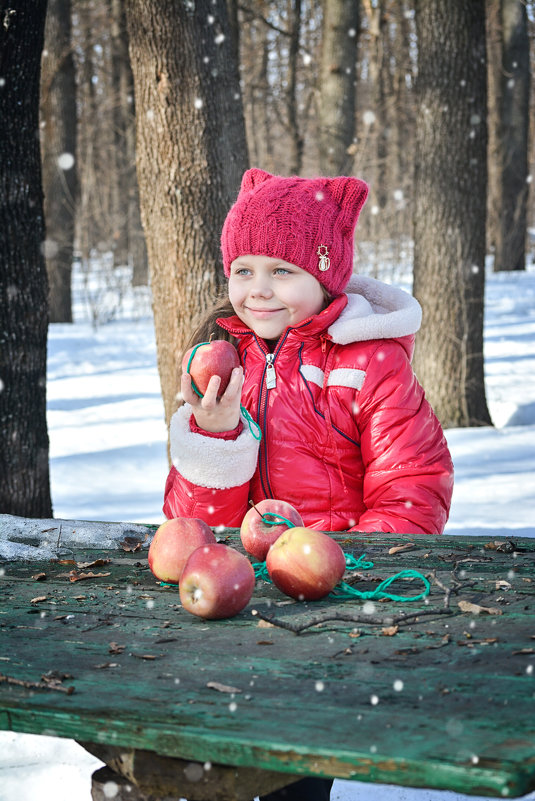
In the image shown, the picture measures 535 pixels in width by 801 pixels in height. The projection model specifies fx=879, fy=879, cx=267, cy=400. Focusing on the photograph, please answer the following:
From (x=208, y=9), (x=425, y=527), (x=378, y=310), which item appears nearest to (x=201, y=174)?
(x=208, y=9)

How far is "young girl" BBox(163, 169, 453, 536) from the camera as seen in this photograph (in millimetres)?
2840

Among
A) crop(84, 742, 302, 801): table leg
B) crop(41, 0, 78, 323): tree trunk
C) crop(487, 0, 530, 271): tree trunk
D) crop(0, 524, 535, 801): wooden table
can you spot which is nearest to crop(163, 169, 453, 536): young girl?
crop(0, 524, 535, 801): wooden table

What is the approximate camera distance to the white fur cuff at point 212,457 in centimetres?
270

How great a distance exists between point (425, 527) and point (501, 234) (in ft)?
53.7

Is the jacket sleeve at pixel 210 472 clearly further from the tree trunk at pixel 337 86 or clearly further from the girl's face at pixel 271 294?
the tree trunk at pixel 337 86

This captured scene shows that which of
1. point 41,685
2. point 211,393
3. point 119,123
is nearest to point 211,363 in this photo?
point 211,393

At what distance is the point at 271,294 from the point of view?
116 inches

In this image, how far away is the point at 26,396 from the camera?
4.21 metres

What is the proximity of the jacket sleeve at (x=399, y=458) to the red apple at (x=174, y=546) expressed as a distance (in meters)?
0.85

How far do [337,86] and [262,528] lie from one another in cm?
1002

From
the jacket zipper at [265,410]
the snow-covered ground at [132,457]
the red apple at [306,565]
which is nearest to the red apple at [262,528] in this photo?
the red apple at [306,565]

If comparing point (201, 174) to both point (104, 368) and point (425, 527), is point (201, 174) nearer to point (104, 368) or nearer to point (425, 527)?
point (425, 527)

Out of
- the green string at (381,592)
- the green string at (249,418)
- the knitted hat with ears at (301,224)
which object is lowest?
the green string at (381,592)

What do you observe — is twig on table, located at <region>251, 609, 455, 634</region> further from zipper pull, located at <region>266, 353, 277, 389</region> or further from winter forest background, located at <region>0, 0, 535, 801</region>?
zipper pull, located at <region>266, 353, 277, 389</region>
